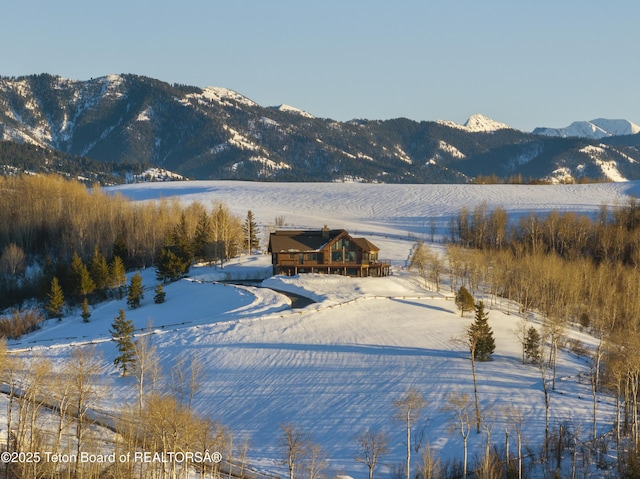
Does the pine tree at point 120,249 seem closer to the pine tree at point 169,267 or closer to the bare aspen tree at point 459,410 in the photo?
the pine tree at point 169,267

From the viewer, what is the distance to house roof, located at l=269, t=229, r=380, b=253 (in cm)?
7231

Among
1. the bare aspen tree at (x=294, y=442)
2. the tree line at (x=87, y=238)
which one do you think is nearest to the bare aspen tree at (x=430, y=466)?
the bare aspen tree at (x=294, y=442)

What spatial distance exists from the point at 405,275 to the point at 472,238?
37.6 metres

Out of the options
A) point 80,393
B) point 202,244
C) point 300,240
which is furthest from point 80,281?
point 80,393

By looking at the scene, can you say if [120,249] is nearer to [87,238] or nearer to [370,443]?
[87,238]

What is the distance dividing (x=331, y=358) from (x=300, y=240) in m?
30.8

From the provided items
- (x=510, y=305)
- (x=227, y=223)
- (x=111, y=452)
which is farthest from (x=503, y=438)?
(x=227, y=223)

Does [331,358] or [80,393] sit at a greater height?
[80,393]

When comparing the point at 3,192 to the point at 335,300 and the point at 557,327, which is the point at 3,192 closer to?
the point at 335,300

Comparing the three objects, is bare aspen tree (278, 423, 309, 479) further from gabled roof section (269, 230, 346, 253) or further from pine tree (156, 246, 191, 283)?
pine tree (156, 246, 191, 283)

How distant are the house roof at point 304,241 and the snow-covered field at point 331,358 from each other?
507cm

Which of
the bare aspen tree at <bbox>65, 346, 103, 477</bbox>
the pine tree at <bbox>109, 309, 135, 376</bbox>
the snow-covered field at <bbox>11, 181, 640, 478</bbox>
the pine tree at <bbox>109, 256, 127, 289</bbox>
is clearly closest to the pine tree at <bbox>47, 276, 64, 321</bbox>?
the snow-covered field at <bbox>11, 181, 640, 478</bbox>

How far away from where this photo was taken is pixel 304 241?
73.6m

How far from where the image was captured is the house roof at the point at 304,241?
72312 mm
